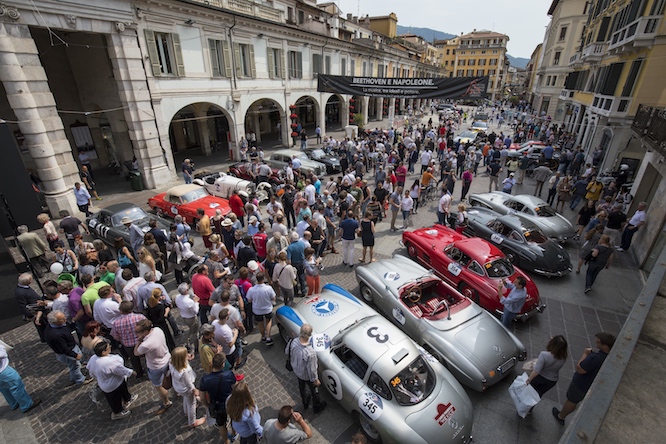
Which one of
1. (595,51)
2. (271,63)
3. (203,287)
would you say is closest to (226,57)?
(271,63)

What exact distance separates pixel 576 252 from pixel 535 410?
7.06 metres

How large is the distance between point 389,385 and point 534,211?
8.93 m

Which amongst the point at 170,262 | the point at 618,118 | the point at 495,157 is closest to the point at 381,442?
the point at 170,262

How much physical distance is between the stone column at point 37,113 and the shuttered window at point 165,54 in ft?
14.8

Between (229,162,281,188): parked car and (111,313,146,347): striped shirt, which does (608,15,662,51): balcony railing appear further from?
(111,313,146,347): striped shirt

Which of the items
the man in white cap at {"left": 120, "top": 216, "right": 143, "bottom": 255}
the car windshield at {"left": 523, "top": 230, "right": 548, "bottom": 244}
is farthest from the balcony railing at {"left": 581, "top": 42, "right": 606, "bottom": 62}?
the man in white cap at {"left": 120, "top": 216, "right": 143, "bottom": 255}

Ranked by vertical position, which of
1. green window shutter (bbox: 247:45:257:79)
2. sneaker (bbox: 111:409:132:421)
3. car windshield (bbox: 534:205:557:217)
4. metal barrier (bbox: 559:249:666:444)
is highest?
green window shutter (bbox: 247:45:257:79)

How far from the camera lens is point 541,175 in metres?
14.0

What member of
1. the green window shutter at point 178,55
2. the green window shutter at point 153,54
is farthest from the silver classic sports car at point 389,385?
the green window shutter at point 178,55

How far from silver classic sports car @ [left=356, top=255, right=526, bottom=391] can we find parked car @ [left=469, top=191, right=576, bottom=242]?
5330 mm

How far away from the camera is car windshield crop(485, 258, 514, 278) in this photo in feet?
23.6

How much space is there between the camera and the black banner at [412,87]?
53.0 feet

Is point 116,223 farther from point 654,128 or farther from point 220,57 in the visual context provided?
point 654,128

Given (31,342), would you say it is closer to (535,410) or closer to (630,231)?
(535,410)
